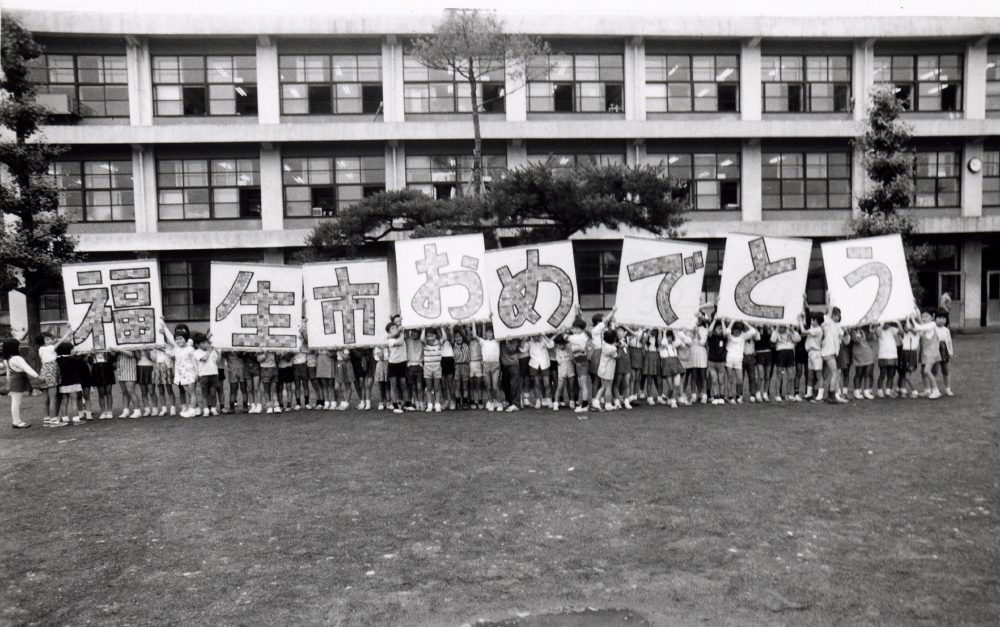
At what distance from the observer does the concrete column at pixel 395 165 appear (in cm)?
2591

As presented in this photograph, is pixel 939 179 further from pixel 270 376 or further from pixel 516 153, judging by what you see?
pixel 270 376

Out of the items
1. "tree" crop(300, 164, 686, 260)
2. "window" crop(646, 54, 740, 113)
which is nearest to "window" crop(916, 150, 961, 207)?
"window" crop(646, 54, 740, 113)

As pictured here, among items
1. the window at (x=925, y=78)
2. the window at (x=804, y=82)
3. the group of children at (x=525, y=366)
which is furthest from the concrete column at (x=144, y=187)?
the window at (x=925, y=78)

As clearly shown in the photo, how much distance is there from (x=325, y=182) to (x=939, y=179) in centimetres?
2348

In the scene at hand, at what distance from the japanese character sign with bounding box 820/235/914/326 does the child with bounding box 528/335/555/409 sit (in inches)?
198

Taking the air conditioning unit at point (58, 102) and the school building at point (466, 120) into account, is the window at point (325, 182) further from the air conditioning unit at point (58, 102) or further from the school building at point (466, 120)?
the air conditioning unit at point (58, 102)

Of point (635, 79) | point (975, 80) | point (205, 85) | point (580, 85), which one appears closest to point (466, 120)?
point (580, 85)

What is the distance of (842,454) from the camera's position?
8.80 meters

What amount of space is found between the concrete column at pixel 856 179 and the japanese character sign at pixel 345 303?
2153 centimetres

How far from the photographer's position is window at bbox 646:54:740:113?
27.1m

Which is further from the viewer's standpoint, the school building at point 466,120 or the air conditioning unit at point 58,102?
the school building at point 466,120

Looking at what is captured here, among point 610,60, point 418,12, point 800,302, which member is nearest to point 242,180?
point 418,12

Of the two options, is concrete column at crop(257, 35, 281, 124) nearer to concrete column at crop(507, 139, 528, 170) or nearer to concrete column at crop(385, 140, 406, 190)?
concrete column at crop(385, 140, 406, 190)

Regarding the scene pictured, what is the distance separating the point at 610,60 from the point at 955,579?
80.6 ft
